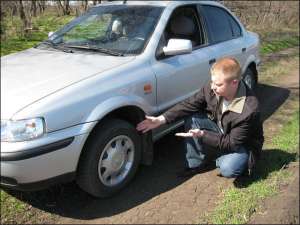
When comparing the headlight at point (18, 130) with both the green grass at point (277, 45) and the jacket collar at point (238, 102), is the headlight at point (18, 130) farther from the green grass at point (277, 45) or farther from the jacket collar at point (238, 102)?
the green grass at point (277, 45)

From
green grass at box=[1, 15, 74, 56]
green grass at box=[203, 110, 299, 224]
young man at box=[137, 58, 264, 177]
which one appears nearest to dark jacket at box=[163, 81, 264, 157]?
young man at box=[137, 58, 264, 177]

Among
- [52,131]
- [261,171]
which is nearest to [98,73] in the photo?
[52,131]

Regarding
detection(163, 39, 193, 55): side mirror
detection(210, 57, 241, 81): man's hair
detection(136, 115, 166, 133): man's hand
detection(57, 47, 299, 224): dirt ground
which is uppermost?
detection(163, 39, 193, 55): side mirror

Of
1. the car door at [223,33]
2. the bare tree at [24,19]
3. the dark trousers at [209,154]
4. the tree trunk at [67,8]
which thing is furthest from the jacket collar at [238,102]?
the tree trunk at [67,8]

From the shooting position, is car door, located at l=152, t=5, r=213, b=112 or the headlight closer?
the headlight

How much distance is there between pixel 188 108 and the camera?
437 centimetres

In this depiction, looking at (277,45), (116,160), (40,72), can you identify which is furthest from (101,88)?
(277,45)

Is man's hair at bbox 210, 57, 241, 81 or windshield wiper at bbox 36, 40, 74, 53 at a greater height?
windshield wiper at bbox 36, 40, 74, 53

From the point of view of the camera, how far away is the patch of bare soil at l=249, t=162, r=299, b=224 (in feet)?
11.9

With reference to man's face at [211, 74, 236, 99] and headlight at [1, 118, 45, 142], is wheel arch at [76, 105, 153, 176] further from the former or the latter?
man's face at [211, 74, 236, 99]

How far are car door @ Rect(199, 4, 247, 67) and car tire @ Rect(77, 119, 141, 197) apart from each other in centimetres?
179

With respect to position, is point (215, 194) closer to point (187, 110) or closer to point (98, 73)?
point (187, 110)

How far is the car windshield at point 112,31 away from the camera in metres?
4.55

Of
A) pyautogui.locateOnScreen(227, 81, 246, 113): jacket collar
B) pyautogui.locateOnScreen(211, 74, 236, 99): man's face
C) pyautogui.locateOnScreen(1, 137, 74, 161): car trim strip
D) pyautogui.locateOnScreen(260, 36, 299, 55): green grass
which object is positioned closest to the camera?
pyautogui.locateOnScreen(1, 137, 74, 161): car trim strip
